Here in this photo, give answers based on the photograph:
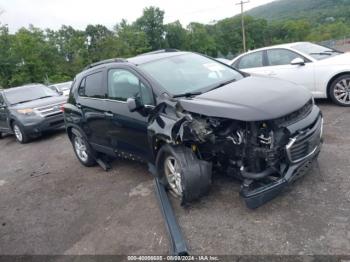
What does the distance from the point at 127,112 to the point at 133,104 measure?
0.49 m

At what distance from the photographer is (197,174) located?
370 cm

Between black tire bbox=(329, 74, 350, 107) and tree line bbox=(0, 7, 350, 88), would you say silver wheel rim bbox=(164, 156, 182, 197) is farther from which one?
tree line bbox=(0, 7, 350, 88)

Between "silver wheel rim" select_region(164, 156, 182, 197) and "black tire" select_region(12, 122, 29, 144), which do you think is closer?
"silver wheel rim" select_region(164, 156, 182, 197)

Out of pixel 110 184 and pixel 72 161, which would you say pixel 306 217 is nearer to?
pixel 110 184

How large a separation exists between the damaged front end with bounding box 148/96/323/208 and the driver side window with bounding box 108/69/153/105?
0.48 meters

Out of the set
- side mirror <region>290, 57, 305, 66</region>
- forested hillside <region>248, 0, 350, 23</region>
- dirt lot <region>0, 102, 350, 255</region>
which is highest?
forested hillside <region>248, 0, 350, 23</region>

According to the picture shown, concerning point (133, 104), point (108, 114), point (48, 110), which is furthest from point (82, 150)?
point (48, 110)

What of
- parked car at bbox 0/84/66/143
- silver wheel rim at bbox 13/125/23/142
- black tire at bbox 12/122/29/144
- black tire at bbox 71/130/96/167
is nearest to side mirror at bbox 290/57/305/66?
black tire at bbox 71/130/96/167

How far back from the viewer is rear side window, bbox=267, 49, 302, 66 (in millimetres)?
7340

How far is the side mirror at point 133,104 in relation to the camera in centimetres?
407

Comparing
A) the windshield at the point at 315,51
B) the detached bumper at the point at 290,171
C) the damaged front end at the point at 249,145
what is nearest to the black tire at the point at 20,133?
the damaged front end at the point at 249,145

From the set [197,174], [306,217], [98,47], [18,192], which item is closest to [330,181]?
[306,217]

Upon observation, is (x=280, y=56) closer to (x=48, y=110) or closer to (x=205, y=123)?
(x=205, y=123)

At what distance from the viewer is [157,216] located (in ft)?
13.0
